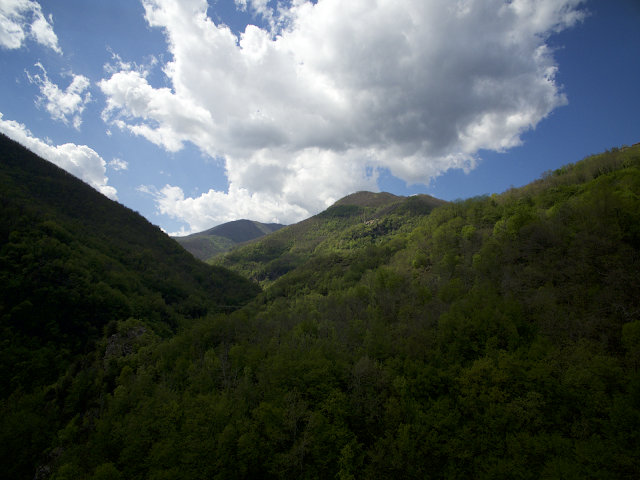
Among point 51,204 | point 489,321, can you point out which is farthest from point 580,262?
point 51,204

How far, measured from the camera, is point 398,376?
97.4ft

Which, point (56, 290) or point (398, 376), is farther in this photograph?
point (56, 290)

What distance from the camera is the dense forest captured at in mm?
21906

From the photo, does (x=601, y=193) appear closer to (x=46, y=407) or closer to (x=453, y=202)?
(x=453, y=202)

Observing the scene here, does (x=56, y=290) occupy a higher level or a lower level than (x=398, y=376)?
lower

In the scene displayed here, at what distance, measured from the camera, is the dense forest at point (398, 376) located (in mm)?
21906

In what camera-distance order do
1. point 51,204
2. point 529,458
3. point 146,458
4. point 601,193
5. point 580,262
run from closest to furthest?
point 529,458 < point 146,458 < point 580,262 < point 601,193 < point 51,204

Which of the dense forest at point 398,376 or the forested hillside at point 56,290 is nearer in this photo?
the dense forest at point 398,376

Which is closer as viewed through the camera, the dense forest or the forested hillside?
the dense forest

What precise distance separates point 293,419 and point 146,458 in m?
16.1

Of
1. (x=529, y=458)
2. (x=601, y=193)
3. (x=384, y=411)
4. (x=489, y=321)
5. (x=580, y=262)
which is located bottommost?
(x=384, y=411)

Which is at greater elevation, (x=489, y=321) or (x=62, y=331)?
(x=489, y=321)

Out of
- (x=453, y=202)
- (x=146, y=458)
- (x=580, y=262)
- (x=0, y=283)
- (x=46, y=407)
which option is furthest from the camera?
(x=453, y=202)

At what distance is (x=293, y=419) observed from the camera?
27156 mm
